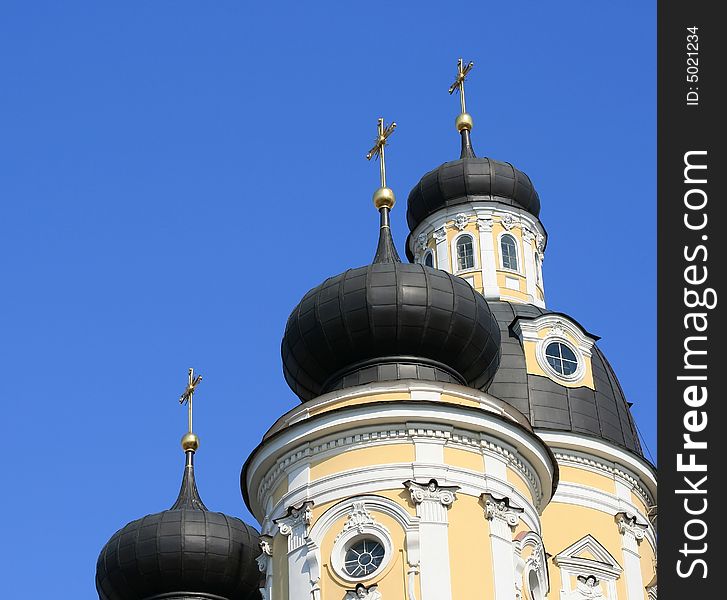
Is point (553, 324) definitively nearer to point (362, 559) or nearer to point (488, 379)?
point (488, 379)

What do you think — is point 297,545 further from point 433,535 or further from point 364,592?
point 433,535

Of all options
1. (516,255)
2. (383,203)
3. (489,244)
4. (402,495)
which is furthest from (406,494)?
(516,255)

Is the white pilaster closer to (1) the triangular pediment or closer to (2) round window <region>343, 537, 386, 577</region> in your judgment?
(1) the triangular pediment

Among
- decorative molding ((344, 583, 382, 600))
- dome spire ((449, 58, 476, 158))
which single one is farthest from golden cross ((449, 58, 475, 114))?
decorative molding ((344, 583, 382, 600))

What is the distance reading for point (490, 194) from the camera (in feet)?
88.8

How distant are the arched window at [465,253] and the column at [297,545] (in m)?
9.19

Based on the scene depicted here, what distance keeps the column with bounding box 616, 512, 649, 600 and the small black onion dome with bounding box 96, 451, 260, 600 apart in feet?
15.7

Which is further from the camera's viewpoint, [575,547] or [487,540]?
[575,547]

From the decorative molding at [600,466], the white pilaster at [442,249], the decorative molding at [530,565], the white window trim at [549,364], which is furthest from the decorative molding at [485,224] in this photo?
the decorative molding at [530,565]

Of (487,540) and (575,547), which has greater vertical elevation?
(575,547)
